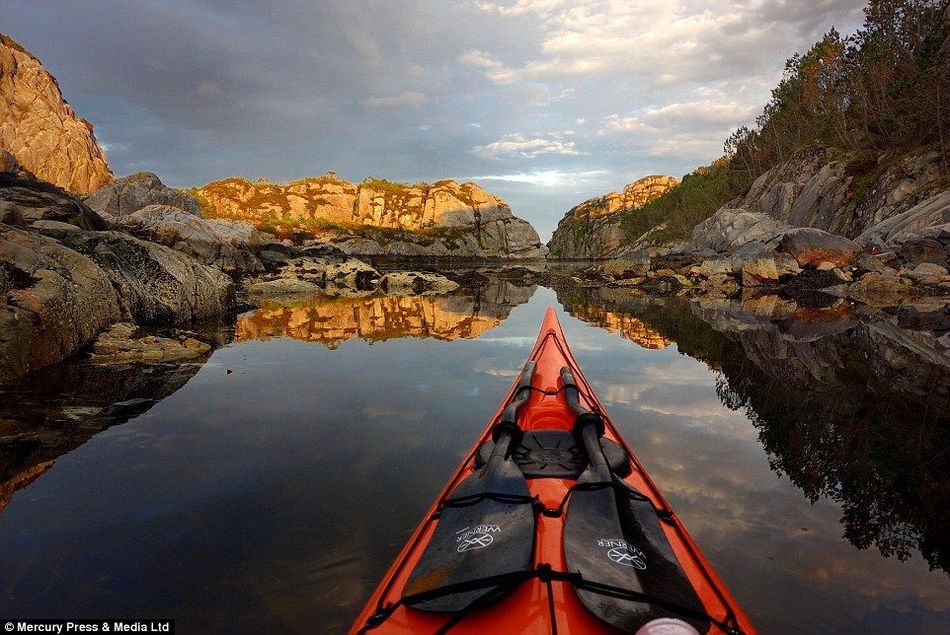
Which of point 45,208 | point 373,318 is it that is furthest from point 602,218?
point 45,208

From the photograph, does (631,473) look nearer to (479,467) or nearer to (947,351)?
(479,467)

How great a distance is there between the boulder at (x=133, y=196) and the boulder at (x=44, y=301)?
30.8 m

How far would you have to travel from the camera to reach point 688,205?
73.8 m

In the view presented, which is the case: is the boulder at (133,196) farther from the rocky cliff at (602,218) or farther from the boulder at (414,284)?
the rocky cliff at (602,218)

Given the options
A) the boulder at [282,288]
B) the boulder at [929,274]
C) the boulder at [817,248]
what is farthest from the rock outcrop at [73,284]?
the boulder at [817,248]

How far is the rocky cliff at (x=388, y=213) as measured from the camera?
87.4 m

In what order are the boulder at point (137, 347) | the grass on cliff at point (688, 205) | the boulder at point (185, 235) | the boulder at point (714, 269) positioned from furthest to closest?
the grass on cliff at point (688, 205), the boulder at point (714, 269), the boulder at point (185, 235), the boulder at point (137, 347)

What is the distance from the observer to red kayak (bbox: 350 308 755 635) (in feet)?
6.71

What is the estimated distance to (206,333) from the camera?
12.1 metres

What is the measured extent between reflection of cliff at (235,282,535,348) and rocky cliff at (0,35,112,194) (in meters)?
60.8

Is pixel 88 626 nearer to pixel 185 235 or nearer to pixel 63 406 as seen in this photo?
pixel 63 406

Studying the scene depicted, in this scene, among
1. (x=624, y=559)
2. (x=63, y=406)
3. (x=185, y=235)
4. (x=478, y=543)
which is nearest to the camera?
(x=624, y=559)

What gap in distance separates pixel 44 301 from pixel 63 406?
2.37 metres

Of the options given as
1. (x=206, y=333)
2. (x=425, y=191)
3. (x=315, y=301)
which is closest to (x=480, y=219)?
(x=425, y=191)
